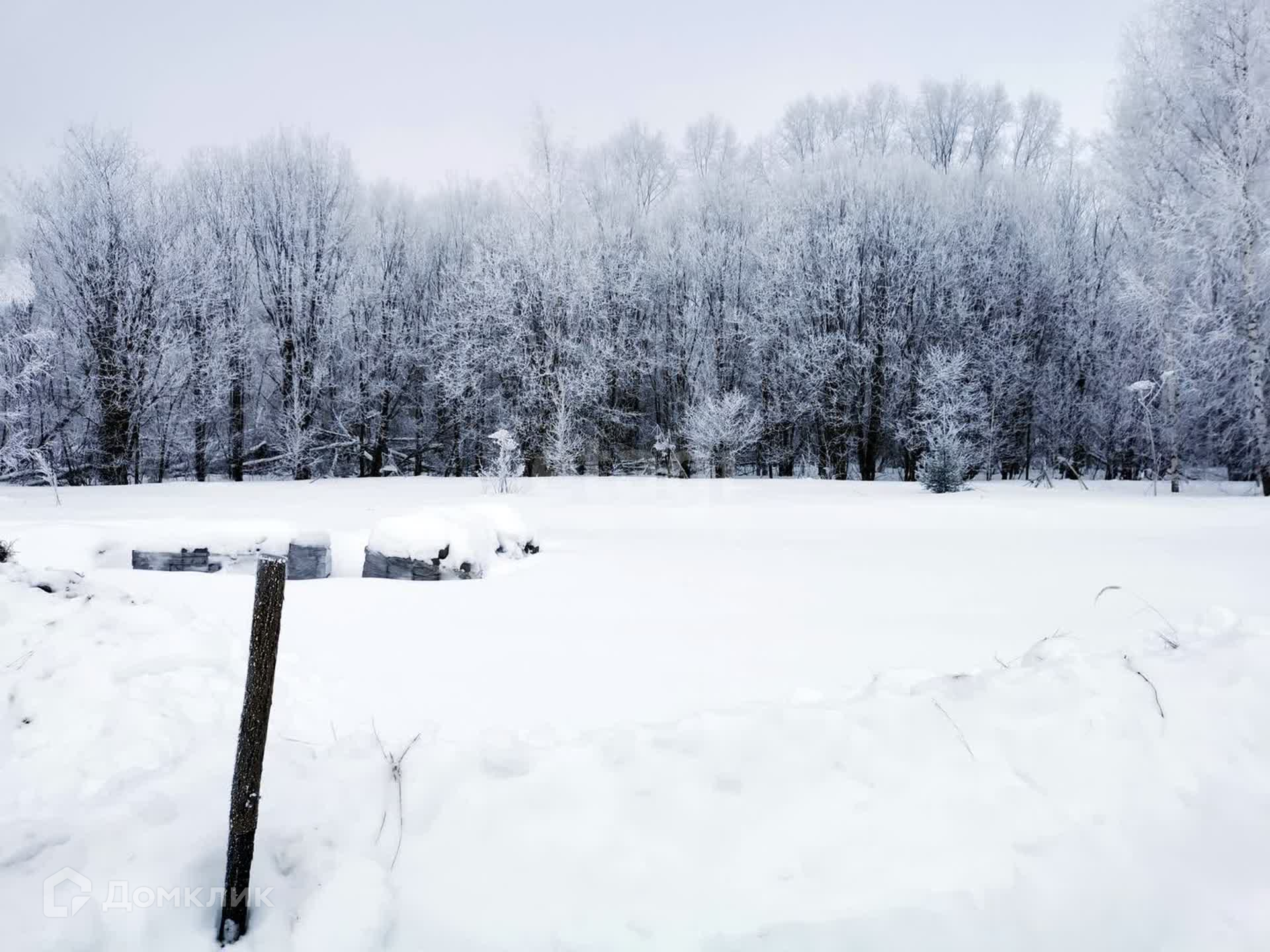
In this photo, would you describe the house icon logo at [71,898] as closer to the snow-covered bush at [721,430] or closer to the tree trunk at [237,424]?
the snow-covered bush at [721,430]

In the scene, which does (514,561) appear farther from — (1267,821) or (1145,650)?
(1267,821)

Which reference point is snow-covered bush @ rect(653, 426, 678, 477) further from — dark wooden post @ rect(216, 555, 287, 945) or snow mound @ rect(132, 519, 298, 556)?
dark wooden post @ rect(216, 555, 287, 945)

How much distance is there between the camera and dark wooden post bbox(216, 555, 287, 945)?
1418mm

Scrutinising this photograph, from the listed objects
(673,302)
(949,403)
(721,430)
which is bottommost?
(721,430)

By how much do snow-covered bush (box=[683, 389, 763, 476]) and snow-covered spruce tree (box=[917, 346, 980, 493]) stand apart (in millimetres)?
4252

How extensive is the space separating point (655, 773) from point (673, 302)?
17862 mm

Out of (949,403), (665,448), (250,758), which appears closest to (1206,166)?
(949,403)

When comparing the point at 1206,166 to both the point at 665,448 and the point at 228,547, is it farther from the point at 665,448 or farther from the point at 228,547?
the point at 228,547

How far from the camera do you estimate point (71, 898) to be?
4.68 ft

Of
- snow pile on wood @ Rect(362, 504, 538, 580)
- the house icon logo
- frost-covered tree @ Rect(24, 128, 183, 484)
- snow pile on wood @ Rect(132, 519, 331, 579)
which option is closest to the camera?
the house icon logo

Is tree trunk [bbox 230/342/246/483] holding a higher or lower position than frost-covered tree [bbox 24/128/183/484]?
lower

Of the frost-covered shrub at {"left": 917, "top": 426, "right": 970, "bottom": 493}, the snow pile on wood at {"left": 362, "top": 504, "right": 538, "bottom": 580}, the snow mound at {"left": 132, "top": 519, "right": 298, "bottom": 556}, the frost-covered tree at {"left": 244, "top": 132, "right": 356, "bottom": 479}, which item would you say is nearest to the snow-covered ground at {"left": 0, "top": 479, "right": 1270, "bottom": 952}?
the snow pile on wood at {"left": 362, "top": 504, "right": 538, "bottom": 580}

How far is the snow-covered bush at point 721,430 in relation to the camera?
54.0ft

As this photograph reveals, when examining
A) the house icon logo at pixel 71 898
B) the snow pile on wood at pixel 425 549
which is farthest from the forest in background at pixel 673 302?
the house icon logo at pixel 71 898
